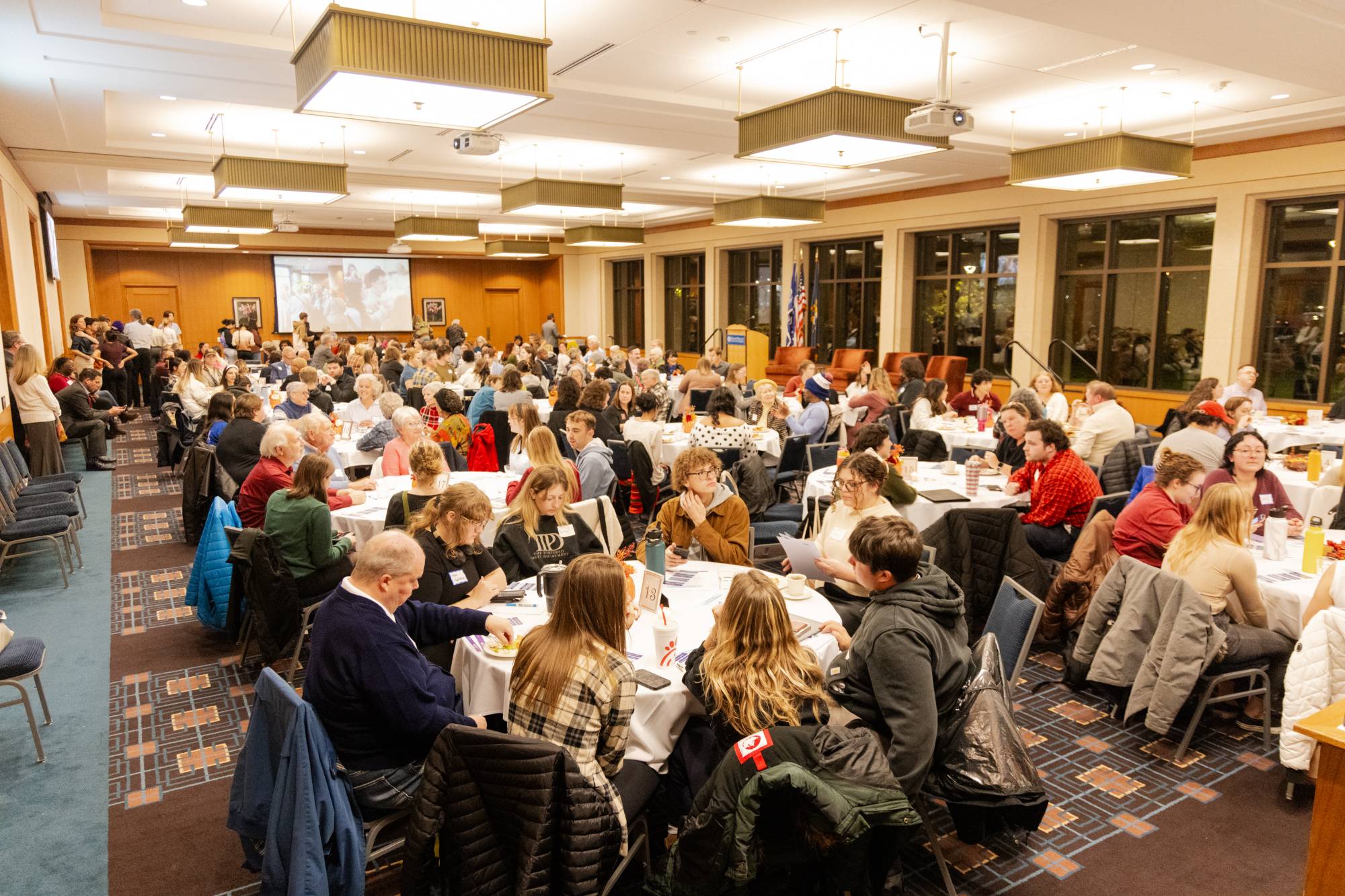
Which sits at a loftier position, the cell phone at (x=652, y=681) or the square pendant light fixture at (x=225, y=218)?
the square pendant light fixture at (x=225, y=218)

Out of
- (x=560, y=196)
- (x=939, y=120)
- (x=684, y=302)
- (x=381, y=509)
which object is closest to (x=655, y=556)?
(x=381, y=509)

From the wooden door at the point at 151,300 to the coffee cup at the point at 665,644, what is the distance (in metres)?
20.7

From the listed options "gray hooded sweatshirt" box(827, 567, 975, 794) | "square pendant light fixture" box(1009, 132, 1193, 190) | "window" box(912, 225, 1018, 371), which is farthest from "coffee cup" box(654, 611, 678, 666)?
"window" box(912, 225, 1018, 371)

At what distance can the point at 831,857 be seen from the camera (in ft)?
7.63

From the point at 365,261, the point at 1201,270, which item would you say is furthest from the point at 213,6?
the point at 365,261

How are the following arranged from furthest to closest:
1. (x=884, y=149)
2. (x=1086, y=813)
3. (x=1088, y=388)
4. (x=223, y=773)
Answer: (x=1088, y=388) → (x=884, y=149) → (x=223, y=773) → (x=1086, y=813)

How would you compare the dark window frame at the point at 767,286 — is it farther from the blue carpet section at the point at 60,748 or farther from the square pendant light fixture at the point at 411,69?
the blue carpet section at the point at 60,748

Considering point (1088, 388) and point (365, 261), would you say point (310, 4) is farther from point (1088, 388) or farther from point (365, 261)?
point (365, 261)

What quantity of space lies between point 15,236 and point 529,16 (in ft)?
27.2

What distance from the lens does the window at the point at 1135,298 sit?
1150 cm

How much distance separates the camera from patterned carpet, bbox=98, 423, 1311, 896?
318cm

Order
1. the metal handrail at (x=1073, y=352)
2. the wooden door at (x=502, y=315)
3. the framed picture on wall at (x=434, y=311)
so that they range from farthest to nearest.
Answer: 1. the wooden door at (x=502, y=315)
2. the framed picture on wall at (x=434, y=311)
3. the metal handrail at (x=1073, y=352)

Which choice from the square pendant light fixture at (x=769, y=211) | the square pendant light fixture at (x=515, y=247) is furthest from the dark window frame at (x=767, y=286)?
the square pendant light fixture at (x=769, y=211)

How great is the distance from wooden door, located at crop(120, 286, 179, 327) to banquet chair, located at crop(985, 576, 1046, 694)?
21.2 m
